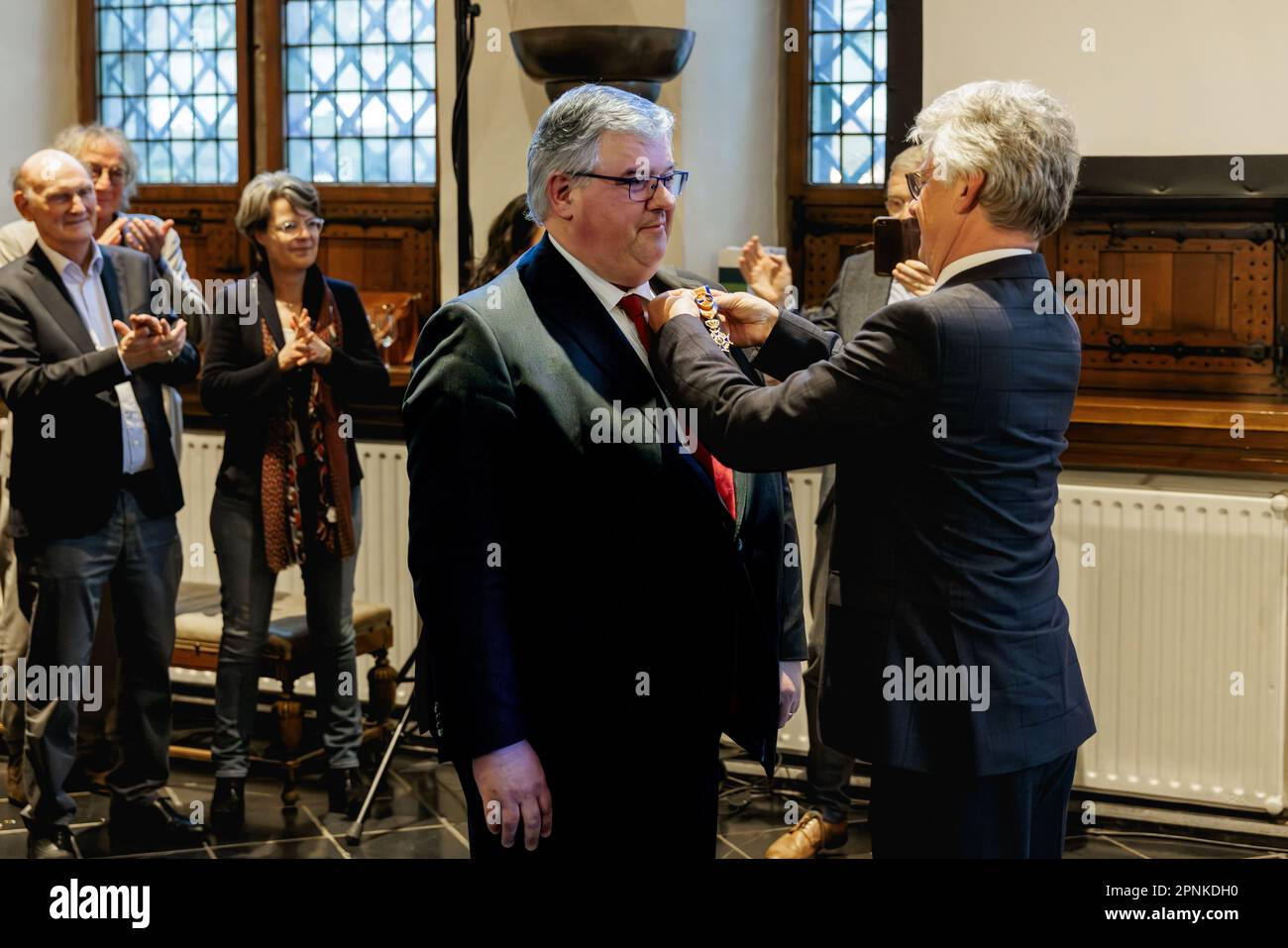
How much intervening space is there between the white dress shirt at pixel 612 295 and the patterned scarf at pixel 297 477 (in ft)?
7.04

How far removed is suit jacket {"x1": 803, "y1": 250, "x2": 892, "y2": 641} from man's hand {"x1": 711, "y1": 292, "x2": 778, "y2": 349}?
5.05 ft

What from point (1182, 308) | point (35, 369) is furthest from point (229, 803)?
point (1182, 308)

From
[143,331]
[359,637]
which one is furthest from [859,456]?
[359,637]

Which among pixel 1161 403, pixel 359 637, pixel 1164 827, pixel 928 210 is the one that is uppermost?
pixel 928 210

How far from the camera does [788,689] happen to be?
2.38 metres

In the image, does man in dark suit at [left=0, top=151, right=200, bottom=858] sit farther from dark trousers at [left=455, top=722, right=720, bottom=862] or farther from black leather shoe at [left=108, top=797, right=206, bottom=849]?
dark trousers at [left=455, top=722, right=720, bottom=862]

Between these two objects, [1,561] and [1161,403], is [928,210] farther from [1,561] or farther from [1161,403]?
[1,561]

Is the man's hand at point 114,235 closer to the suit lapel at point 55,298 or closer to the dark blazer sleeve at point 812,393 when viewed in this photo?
the suit lapel at point 55,298

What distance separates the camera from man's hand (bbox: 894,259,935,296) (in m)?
3.30

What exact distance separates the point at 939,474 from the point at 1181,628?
7.89ft

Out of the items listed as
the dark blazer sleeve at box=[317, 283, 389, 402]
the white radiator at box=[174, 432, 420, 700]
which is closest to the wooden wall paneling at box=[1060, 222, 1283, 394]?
the dark blazer sleeve at box=[317, 283, 389, 402]

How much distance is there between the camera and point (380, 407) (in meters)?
5.03

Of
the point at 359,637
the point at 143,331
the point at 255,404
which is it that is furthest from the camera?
the point at 359,637
